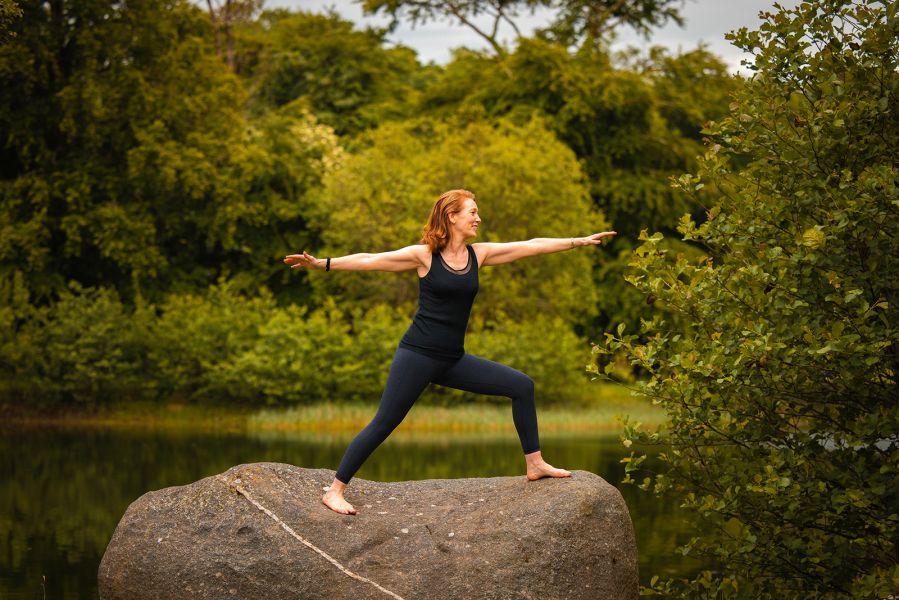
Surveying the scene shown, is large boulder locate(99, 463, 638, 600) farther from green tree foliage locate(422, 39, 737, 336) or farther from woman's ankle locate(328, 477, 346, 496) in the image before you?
green tree foliage locate(422, 39, 737, 336)

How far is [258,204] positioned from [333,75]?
30.8 feet

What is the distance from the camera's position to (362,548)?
29.4 ft

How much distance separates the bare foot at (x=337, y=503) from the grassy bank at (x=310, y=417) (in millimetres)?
22621

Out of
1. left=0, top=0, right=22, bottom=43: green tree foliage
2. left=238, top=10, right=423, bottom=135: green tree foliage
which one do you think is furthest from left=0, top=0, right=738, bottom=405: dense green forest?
left=0, top=0, right=22, bottom=43: green tree foliage

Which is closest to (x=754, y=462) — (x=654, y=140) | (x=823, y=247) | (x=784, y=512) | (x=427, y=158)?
(x=784, y=512)

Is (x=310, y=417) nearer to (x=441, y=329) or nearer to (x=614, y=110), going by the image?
(x=614, y=110)

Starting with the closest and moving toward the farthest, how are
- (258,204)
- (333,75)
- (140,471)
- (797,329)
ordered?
(797,329)
(140,471)
(258,204)
(333,75)

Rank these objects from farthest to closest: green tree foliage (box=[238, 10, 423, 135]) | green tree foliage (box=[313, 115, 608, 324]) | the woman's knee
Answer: green tree foliage (box=[238, 10, 423, 135]) → green tree foliage (box=[313, 115, 608, 324]) → the woman's knee

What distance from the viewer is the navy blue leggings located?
29.5 ft

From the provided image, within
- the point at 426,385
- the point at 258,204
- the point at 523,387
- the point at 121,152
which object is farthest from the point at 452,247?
the point at 258,204

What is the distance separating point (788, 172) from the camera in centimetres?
902

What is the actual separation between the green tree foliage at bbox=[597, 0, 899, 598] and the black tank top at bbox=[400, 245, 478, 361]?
45.0 inches

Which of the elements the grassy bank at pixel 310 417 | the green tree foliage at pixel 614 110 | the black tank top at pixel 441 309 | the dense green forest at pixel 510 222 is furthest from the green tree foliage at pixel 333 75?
the black tank top at pixel 441 309

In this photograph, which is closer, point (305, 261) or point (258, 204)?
point (305, 261)
